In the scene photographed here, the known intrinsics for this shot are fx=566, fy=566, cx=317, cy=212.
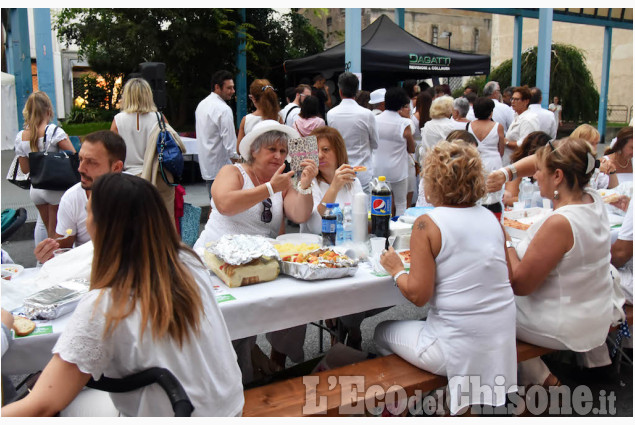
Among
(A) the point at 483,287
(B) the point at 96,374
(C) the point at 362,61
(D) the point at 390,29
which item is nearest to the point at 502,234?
(A) the point at 483,287

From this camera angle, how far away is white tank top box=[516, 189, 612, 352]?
7.95 ft

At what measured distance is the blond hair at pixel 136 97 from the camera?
4.76 meters

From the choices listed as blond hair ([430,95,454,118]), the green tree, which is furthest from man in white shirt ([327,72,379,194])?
the green tree

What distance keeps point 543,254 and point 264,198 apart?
139cm

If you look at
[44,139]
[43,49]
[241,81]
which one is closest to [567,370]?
[44,139]

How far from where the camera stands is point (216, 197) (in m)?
3.05

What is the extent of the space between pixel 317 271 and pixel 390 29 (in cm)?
875

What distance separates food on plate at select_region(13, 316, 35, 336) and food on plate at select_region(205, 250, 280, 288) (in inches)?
29.3

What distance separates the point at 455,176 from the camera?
225 cm

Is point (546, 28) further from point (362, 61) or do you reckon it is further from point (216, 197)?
point (216, 197)

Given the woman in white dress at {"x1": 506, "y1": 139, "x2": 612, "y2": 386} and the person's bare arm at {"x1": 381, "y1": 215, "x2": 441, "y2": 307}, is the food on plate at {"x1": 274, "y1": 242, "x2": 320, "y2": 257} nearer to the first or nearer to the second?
the person's bare arm at {"x1": 381, "y1": 215, "x2": 441, "y2": 307}

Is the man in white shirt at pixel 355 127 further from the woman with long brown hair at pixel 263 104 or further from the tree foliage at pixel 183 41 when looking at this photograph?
the tree foliage at pixel 183 41

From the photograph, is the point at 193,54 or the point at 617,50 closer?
the point at 193,54

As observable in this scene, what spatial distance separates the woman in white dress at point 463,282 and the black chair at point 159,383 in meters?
1.08
